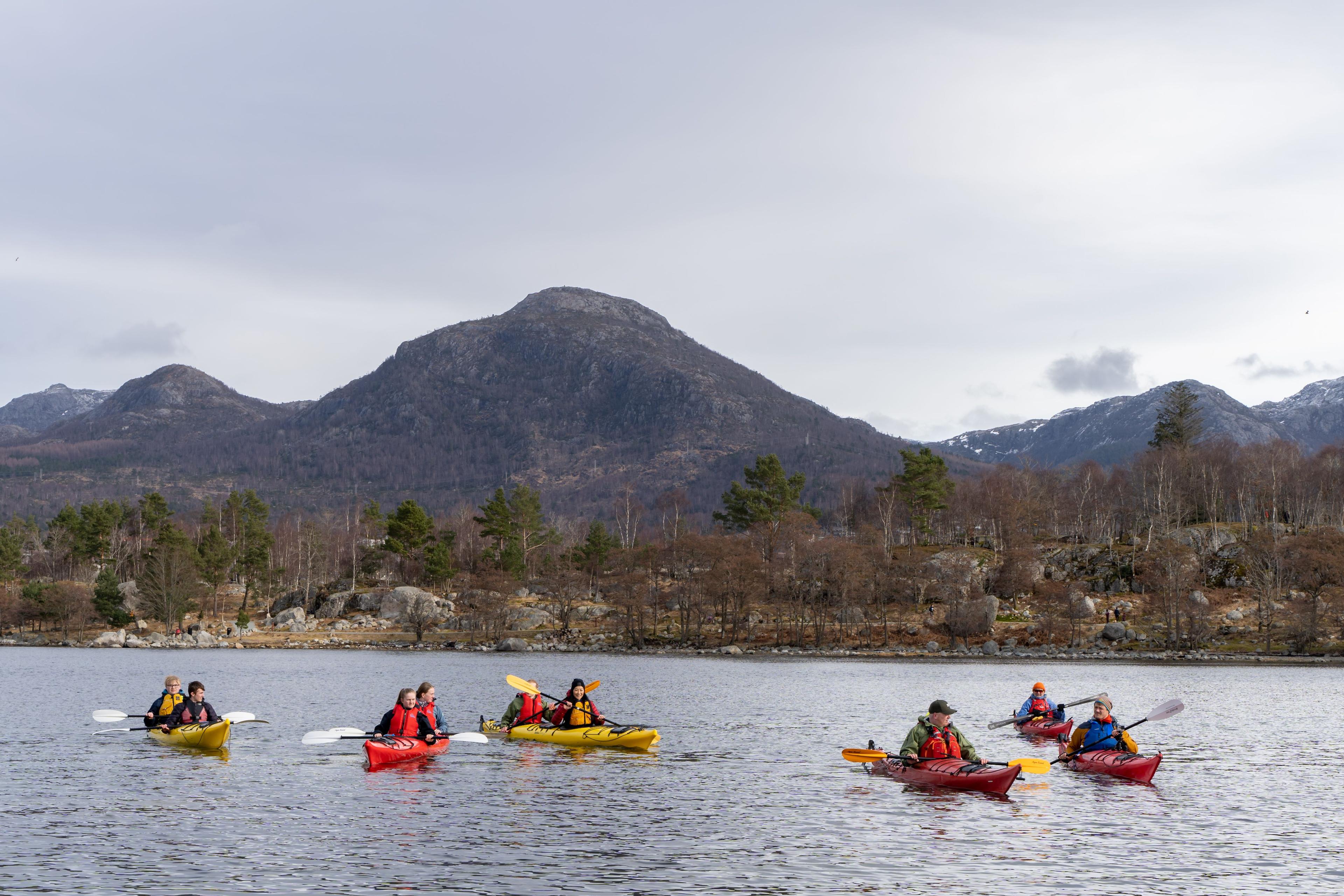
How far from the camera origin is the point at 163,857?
20.1m

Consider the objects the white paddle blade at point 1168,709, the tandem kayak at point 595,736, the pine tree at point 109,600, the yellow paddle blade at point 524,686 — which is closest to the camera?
the white paddle blade at point 1168,709

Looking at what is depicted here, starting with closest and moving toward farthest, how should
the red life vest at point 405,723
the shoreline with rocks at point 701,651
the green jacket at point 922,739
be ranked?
the green jacket at point 922,739
the red life vest at point 405,723
the shoreline with rocks at point 701,651

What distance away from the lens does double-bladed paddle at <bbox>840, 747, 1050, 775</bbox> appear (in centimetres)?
2855

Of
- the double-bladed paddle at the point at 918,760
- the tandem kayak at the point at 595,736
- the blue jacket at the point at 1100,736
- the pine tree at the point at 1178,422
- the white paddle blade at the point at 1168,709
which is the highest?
the pine tree at the point at 1178,422

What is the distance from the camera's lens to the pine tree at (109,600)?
12962cm

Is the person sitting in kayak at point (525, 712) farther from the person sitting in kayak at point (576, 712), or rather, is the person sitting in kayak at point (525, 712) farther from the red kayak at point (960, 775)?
the red kayak at point (960, 775)

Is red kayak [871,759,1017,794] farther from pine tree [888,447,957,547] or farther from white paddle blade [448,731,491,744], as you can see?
pine tree [888,447,957,547]

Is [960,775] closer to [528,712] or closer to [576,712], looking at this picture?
[576,712]

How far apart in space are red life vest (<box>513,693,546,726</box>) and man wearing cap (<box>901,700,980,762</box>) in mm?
15421

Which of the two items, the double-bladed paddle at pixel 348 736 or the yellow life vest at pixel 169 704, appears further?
the yellow life vest at pixel 169 704

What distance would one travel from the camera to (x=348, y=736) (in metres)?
33.9

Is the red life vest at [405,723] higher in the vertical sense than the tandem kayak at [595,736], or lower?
higher

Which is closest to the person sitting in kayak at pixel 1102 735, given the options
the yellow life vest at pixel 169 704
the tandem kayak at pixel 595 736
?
the tandem kayak at pixel 595 736

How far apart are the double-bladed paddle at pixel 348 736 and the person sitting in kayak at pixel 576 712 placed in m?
3.30
